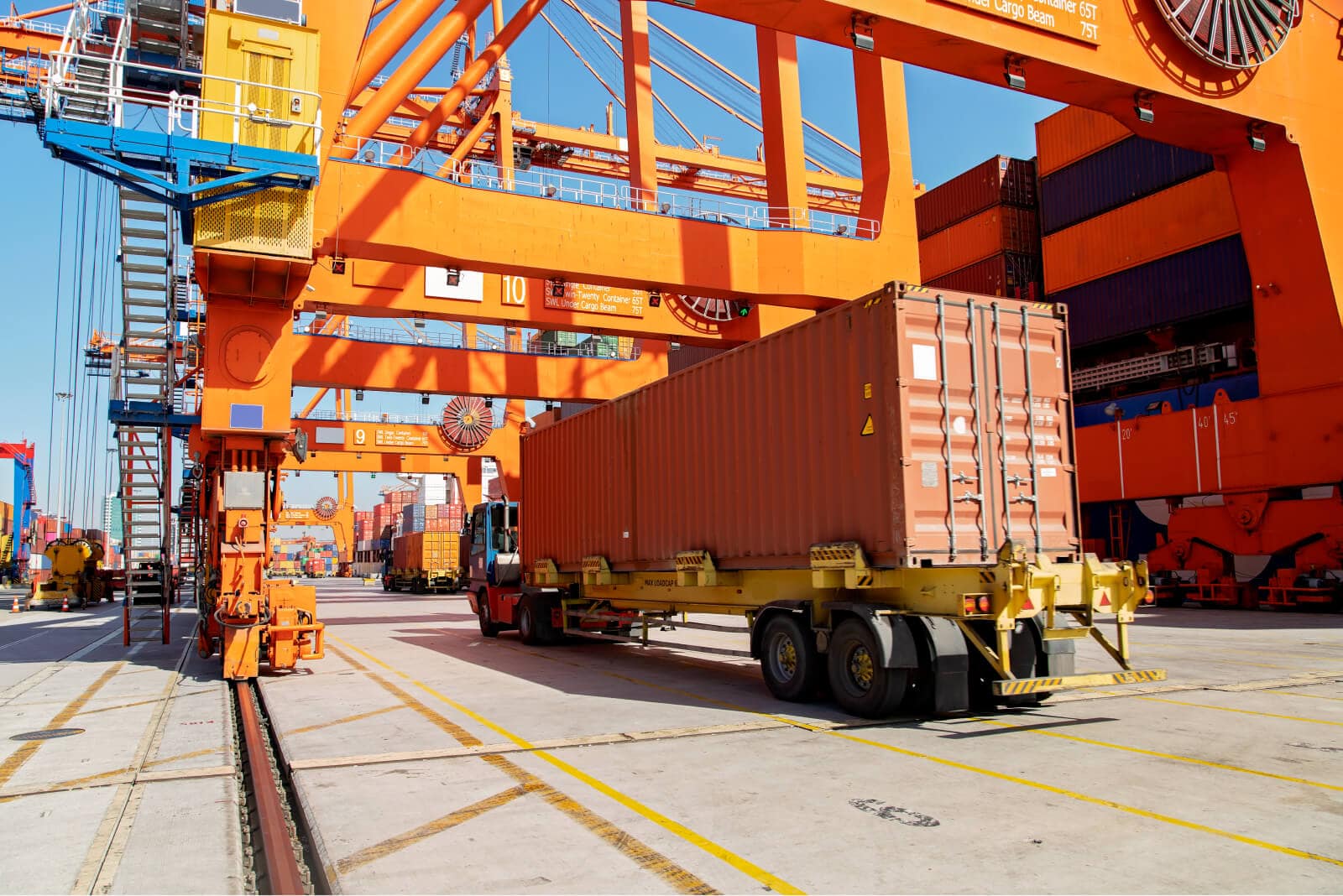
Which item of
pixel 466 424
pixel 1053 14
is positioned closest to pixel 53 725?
pixel 1053 14

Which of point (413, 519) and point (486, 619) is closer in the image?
point (486, 619)

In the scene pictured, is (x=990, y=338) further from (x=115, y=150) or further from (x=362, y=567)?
(x=362, y=567)

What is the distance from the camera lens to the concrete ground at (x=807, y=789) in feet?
14.2

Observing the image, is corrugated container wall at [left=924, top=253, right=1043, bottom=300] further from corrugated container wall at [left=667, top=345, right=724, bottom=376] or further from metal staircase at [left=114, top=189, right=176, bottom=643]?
metal staircase at [left=114, top=189, right=176, bottom=643]

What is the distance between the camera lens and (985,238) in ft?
96.3

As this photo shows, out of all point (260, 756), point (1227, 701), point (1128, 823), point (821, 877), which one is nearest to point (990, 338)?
point (1227, 701)

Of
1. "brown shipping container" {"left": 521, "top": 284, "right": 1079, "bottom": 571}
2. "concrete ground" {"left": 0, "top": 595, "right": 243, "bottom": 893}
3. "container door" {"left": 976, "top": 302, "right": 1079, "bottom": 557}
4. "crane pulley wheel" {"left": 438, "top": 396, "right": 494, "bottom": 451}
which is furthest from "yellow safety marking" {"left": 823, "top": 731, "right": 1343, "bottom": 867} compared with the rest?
"crane pulley wheel" {"left": 438, "top": 396, "right": 494, "bottom": 451}

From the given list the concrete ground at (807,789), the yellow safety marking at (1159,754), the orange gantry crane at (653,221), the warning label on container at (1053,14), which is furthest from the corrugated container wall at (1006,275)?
the yellow safety marking at (1159,754)

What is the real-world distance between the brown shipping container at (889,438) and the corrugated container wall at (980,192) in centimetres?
2206

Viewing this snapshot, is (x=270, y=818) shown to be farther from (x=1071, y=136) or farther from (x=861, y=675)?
(x=1071, y=136)

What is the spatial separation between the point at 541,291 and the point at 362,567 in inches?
2854

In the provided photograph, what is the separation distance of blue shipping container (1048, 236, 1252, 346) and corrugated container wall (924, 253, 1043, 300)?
1436 millimetres

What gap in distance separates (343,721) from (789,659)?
4.29 m

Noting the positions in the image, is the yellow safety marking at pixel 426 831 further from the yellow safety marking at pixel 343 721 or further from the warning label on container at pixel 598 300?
the warning label on container at pixel 598 300
